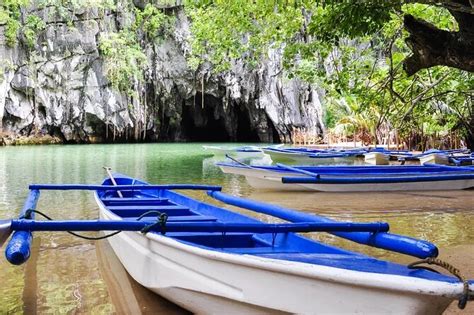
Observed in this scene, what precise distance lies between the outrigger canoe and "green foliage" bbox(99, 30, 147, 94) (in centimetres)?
2000

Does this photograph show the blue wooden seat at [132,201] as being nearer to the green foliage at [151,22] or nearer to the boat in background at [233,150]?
the boat in background at [233,150]

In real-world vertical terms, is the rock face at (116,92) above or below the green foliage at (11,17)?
below

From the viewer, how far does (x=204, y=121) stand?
3462 cm

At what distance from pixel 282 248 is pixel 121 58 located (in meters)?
26.0

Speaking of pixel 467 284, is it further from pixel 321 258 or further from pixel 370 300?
pixel 321 258

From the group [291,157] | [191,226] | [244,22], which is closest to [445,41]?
[191,226]

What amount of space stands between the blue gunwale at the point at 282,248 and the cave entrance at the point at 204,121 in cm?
2756

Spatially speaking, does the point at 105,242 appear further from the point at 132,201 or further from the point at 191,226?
the point at 191,226

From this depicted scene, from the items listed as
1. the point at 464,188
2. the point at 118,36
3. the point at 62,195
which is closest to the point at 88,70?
the point at 118,36

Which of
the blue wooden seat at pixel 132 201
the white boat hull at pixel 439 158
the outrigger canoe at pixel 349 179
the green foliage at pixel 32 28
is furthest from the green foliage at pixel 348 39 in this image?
the green foliage at pixel 32 28

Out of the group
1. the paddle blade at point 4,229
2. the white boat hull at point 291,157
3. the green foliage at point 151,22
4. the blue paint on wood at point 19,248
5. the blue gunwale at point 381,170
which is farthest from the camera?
the green foliage at point 151,22

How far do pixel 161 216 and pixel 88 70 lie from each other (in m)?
26.5

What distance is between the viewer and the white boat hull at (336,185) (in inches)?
322

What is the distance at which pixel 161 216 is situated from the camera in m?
2.76
